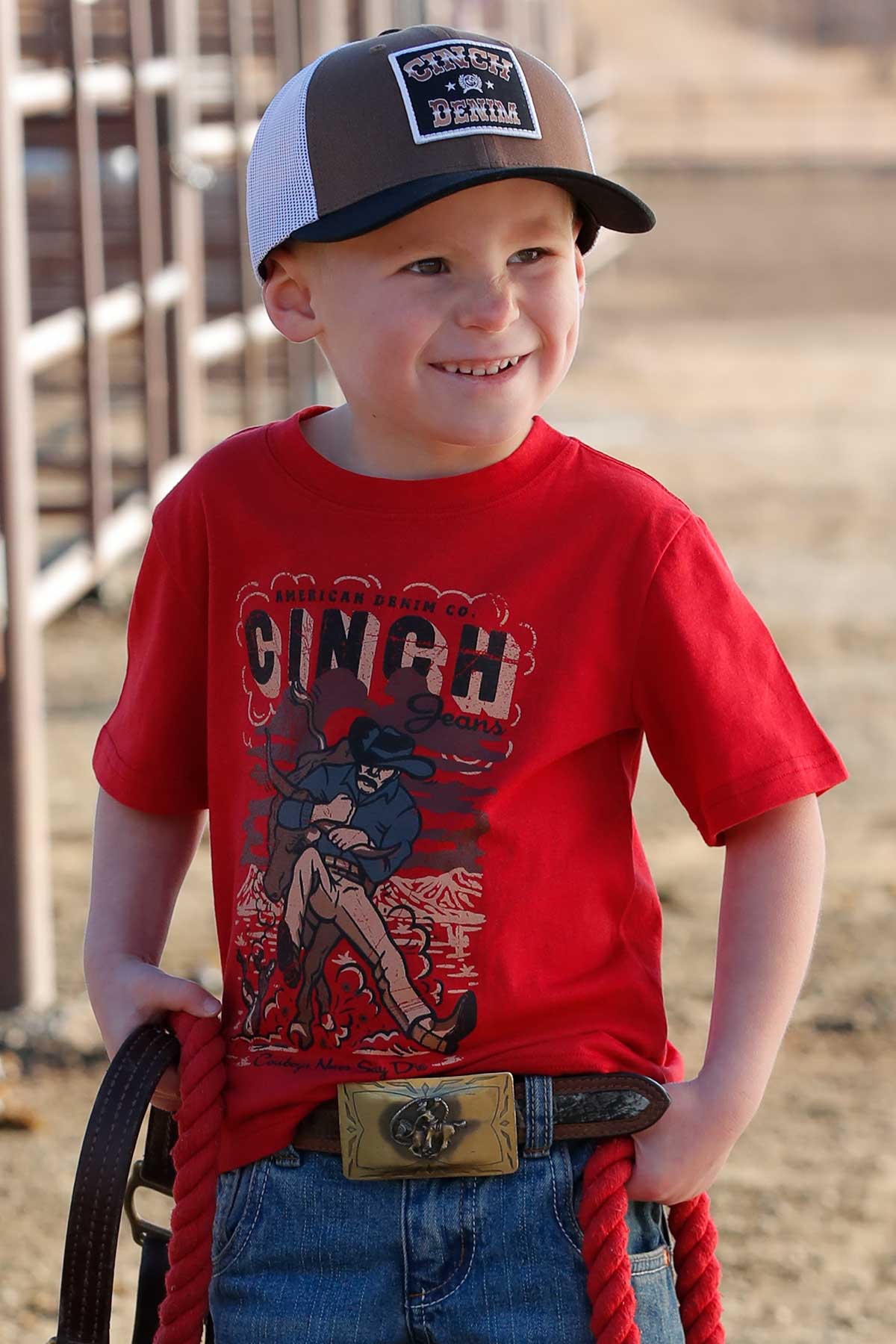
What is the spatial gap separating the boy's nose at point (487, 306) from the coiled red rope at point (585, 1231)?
60 cm

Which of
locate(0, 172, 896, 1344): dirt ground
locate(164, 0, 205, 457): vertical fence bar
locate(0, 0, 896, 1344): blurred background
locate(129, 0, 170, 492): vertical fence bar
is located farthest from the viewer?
locate(164, 0, 205, 457): vertical fence bar

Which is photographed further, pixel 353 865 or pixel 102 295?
pixel 102 295

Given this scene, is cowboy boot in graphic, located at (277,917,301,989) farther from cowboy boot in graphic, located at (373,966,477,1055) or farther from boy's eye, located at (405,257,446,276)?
boy's eye, located at (405,257,446,276)

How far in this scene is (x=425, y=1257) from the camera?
143 centimetres

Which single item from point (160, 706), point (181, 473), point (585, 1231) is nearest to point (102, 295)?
point (181, 473)

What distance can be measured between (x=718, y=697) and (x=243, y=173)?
229 inches

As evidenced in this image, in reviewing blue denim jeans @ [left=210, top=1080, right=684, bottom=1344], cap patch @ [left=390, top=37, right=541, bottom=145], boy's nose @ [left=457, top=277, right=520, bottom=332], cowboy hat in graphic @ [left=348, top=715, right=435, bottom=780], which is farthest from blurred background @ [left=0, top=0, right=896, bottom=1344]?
cap patch @ [left=390, top=37, right=541, bottom=145]

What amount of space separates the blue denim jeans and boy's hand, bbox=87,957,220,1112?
5.3 inches

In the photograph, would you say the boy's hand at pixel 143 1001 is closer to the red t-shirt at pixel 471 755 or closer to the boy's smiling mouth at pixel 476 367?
the red t-shirt at pixel 471 755

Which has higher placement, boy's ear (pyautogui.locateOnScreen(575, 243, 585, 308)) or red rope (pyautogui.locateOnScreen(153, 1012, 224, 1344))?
boy's ear (pyautogui.locateOnScreen(575, 243, 585, 308))

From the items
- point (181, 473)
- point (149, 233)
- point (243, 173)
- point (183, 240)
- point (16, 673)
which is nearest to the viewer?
point (16, 673)

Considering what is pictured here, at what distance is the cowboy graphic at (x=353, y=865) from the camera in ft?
4.76

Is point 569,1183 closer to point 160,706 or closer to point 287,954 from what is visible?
point 287,954

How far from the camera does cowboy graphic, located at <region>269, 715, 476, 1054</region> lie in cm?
145
